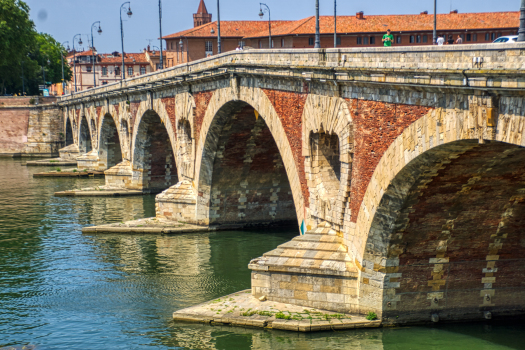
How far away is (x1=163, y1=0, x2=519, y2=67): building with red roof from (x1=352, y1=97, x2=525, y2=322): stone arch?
17.9 metres

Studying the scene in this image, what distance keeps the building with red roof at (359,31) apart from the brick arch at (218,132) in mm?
12000

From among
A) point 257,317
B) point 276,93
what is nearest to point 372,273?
point 257,317

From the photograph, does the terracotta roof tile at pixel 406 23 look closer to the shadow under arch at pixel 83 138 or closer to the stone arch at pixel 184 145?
the stone arch at pixel 184 145

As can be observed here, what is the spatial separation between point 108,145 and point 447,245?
40.7m

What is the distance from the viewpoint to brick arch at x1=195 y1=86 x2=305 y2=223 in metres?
21.9

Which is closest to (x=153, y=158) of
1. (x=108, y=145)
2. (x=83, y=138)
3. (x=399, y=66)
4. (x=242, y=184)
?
(x=108, y=145)

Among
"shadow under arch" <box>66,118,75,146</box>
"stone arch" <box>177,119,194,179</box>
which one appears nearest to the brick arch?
"stone arch" <box>177,119,194,179</box>

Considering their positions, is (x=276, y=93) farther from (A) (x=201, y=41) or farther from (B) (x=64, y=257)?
(A) (x=201, y=41)

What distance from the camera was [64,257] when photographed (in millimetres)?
26906

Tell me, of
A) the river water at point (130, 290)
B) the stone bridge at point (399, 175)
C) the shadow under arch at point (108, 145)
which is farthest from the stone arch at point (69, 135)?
the stone bridge at point (399, 175)

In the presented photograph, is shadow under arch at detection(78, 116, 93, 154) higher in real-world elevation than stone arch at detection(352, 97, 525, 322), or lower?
Result: higher

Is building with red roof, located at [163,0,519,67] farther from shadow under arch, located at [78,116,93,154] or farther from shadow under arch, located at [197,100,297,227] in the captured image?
shadow under arch, located at [78,116,93,154]

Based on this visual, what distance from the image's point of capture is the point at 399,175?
1553cm

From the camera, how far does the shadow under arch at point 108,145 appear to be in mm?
54000
